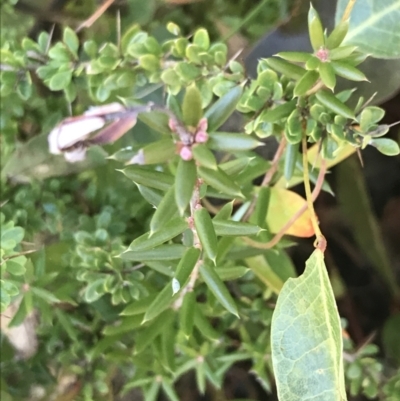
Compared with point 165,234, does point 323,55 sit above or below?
above

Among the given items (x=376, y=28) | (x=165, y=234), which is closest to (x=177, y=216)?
(x=165, y=234)

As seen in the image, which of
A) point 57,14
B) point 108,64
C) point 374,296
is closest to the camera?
point 108,64

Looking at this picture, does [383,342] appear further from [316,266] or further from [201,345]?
Result: [316,266]

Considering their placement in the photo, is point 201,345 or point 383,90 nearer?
point 383,90

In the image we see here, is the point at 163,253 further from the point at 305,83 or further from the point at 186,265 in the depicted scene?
the point at 305,83

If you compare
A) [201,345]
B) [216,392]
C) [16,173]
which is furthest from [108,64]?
[216,392]

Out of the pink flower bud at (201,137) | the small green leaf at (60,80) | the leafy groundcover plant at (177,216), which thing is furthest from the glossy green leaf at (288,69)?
the small green leaf at (60,80)

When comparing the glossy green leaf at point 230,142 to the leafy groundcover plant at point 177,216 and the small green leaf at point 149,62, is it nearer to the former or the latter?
the leafy groundcover plant at point 177,216
